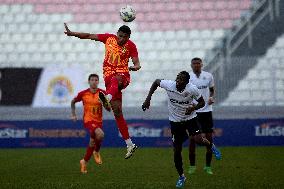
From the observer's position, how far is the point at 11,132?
21.9 metres

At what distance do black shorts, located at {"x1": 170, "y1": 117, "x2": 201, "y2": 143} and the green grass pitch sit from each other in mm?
751

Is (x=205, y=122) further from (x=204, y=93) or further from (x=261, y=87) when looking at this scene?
(x=261, y=87)

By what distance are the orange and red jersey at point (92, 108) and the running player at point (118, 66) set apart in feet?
10.7

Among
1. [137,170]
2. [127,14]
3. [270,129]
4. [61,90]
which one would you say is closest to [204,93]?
[137,170]

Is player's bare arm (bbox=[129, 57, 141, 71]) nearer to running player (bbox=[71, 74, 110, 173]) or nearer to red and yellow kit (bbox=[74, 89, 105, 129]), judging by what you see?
running player (bbox=[71, 74, 110, 173])

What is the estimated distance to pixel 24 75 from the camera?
74.9 feet

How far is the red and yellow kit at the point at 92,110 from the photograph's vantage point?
1511cm

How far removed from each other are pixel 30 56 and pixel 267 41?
8.19 meters

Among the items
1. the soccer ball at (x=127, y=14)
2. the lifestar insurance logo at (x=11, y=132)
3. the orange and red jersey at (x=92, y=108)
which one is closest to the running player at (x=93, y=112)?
the orange and red jersey at (x=92, y=108)

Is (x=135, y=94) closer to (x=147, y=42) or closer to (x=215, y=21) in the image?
(x=147, y=42)

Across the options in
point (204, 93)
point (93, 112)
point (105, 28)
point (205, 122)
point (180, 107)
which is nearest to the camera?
point (180, 107)

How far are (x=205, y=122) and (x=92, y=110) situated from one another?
2.51 m

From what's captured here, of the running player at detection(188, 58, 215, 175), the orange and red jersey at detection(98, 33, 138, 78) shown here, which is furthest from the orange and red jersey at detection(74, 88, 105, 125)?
the orange and red jersey at detection(98, 33, 138, 78)

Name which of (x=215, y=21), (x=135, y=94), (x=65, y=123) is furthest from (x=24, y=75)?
(x=215, y=21)
